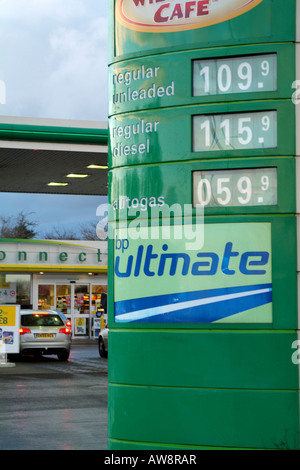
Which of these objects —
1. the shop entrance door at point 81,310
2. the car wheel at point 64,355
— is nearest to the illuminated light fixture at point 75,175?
the car wheel at point 64,355

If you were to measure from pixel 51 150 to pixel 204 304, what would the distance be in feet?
50.3

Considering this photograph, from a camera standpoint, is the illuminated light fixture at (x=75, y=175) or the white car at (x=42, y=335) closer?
the illuminated light fixture at (x=75, y=175)

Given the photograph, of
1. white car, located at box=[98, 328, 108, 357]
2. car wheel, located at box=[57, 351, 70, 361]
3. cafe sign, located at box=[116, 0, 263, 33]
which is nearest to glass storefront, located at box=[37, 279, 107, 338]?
white car, located at box=[98, 328, 108, 357]

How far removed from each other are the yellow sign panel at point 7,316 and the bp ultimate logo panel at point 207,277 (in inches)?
734

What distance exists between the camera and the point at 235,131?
669cm

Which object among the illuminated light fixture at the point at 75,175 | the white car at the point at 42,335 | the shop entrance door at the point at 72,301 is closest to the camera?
the illuminated light fixture at the point at 75,175

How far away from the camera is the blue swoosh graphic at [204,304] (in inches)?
258

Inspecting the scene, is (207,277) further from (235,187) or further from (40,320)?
(40,320)

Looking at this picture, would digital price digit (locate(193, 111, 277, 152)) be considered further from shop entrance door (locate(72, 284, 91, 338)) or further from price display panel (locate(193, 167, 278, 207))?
shop entrance door (locate(72, 284, 91, 338))

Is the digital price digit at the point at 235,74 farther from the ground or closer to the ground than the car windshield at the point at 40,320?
farther from the ground

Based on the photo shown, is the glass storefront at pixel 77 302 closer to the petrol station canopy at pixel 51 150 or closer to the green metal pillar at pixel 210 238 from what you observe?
the petrol station canopy at pixel 51 150

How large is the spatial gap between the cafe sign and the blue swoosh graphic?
2.01m
